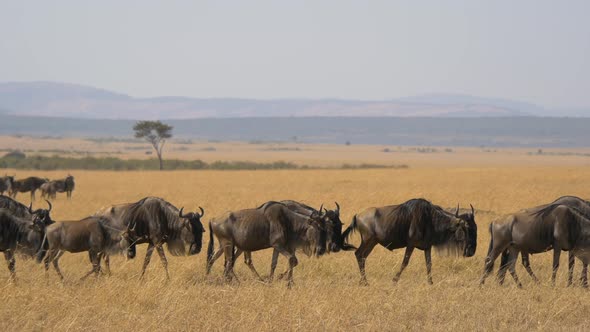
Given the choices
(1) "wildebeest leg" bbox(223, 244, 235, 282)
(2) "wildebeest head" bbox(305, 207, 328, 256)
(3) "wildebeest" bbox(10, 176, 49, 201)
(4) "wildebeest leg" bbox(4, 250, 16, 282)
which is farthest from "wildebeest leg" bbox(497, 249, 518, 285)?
(3) "wildebeest" bbox(10, 176, 49, 201)

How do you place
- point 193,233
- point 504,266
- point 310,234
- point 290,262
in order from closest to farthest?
point 290,262 < point 310,234 < point 504,266 < point 193,233

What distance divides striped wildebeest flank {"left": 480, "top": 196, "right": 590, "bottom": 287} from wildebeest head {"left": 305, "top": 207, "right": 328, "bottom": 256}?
230cm

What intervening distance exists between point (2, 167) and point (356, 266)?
55.2 meters

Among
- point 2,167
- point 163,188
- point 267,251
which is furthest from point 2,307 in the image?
point 2,167

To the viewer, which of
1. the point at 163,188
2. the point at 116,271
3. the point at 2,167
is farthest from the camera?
the point at 2,167

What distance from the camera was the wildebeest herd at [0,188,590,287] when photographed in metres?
12.0

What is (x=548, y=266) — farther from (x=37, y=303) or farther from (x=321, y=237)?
(x=37, y=303)

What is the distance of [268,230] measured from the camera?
1231cm

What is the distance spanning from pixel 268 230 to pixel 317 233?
0.77 metres

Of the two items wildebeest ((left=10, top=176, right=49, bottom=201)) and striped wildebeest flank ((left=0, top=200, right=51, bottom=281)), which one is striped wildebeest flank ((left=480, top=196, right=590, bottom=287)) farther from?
wildebeest ((left=10, top=176, right=49, bottom=201))

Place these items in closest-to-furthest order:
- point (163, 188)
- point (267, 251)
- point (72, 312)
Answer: point (72, 312)
point (267, 251)
point (163, 188)

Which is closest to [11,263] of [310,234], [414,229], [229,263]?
[229,263]

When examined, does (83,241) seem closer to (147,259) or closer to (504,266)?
(147,259)

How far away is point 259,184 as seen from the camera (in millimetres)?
42156
